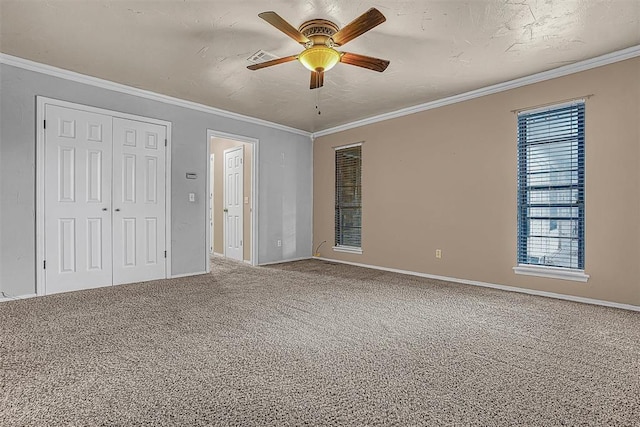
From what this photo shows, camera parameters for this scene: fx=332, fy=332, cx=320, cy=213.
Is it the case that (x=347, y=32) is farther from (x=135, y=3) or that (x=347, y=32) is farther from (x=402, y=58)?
Result: (x=135, y=3)

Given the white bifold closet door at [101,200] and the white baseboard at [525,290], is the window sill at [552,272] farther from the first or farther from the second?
the white bifold closet door at [101,200]

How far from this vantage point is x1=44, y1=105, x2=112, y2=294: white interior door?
12.1 feet

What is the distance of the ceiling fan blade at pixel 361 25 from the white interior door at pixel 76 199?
314cm

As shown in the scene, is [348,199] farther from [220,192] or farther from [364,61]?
[364,61]

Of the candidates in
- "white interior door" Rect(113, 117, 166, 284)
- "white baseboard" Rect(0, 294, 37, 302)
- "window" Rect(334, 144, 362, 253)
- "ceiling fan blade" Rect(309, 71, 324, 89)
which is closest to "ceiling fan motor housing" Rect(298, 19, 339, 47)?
"ceiling fan blade" Rect(309, 71, 324, 89)

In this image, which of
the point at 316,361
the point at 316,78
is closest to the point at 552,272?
the point at 316,361

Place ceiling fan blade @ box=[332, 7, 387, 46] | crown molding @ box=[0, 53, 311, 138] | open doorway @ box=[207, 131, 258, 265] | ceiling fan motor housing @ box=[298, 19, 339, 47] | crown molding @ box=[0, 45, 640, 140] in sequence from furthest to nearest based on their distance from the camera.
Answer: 1. open doorway @ box=[207, 131, 258, 265]
2. crown molding @ box=[0, 53, 311, 138]
3. crown molding @ box=[0, 45, 640, 140]
4. ceiling fan motor housing @ box=[298, 19, 339, 47]
5. ceiling fan blade @ box=[332, 7, 387, 46]

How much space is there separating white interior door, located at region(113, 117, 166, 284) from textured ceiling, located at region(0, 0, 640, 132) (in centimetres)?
67

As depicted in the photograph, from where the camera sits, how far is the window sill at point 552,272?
3.50 metres

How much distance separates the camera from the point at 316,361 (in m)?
2.11

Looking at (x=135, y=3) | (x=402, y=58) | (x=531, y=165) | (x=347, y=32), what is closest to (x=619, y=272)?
(x=531, y=165)

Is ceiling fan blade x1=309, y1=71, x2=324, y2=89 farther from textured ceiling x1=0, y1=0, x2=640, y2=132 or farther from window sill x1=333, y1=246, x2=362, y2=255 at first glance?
window sill x1=333, y1=246, x2=362, y2=255

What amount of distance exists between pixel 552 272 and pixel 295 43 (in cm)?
363

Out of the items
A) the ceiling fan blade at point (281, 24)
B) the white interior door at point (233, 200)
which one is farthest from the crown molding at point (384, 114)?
the ceiling fan blade at point (281, 24)
